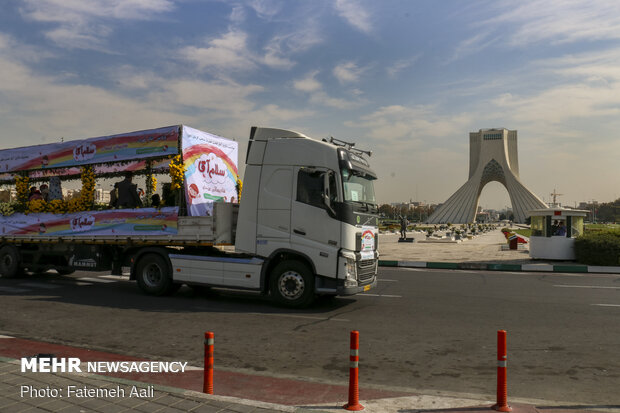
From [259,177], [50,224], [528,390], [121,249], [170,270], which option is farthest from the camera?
[50,224]

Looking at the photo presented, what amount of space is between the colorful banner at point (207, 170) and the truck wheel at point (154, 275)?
143 centimetres

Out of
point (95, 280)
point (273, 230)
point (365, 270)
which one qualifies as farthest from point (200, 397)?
point (95, 280)

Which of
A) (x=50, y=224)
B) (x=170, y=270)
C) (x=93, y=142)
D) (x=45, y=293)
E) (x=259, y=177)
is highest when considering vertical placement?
(x=93, y=142)

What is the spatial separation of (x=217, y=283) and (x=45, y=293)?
14.9 ft

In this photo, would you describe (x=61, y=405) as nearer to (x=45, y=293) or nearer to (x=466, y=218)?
(x=45, y=293)

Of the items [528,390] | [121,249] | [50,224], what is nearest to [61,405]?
[528,390]

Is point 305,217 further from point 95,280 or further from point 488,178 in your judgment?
point 488,178

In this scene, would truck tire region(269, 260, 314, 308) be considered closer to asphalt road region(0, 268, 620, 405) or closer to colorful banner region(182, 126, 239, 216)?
asphalt road region(0, 268, 620, 405)

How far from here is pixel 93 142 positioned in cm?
1199

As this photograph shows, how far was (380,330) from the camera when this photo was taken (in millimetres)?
7734

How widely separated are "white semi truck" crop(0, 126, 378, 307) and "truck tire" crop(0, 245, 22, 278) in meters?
3.80

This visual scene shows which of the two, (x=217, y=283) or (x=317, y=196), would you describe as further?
(x=217, y=283)

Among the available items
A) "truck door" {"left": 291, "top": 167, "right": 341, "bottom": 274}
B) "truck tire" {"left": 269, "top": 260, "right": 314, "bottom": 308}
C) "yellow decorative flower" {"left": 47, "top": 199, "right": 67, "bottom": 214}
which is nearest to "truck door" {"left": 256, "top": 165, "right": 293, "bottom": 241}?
"truck door" {"left": 291, "top": 167, "right": 341, "bottom": 274}

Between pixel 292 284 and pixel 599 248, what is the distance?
14.0 metres
